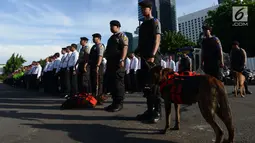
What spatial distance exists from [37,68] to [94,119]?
36.0 ft

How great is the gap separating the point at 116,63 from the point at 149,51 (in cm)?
139

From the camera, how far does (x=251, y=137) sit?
3.39 metres

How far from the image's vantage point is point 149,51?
4.59 m

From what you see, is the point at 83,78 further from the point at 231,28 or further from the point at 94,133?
the point at 231,28

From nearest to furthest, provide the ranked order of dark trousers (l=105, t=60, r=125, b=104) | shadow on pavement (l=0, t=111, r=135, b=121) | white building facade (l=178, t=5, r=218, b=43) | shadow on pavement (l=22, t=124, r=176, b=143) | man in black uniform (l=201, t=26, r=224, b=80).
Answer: shadow on pavement (l=22, t=124, r=176, b=143) → shadow on pavement (l=0, t=111, r=135, b=121) → man in black uniform (l=201, t=26, r=224, b=80) → dark trousers (l=105, t=60, r=125, b=104) → white building facade (l=178, t=5, r=218, b=43)

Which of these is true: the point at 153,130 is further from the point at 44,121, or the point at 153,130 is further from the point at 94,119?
the point at 44,121

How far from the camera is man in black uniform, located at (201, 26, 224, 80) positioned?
220 inches

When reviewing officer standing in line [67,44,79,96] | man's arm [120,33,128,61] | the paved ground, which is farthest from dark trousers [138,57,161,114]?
officer standing in line [67,44,79,96]

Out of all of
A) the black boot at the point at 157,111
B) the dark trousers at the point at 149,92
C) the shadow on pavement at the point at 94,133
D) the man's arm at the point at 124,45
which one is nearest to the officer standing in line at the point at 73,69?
the man's arm at the point at 124,45

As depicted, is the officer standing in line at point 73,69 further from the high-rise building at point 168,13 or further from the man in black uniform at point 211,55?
the high-rise building at point 168,13

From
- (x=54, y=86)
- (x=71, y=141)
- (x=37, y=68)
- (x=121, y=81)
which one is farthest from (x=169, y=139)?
(x=37, y=68)

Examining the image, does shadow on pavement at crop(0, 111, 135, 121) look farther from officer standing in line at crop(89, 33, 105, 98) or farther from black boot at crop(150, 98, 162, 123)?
officer standing in line at crop(89, 33, 105, 98)

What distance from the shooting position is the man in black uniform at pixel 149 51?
14.6ft

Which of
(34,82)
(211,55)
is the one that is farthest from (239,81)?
(34,82)
